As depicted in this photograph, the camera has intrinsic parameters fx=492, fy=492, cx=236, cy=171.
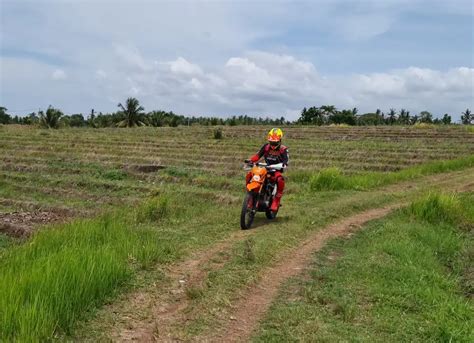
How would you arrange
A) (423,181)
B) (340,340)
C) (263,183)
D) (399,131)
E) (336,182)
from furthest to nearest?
(399,131) < (423,181) < (336,182) < (263,183) < (340,340)

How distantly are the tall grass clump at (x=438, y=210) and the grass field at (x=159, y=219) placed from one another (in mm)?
456

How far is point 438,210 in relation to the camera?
33.1 ft

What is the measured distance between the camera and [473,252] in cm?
802

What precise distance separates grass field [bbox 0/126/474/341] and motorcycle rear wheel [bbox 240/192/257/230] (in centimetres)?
33

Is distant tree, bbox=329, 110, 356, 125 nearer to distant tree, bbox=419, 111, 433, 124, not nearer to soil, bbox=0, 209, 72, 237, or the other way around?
distant tree, bbox=419, 111, 433, 124

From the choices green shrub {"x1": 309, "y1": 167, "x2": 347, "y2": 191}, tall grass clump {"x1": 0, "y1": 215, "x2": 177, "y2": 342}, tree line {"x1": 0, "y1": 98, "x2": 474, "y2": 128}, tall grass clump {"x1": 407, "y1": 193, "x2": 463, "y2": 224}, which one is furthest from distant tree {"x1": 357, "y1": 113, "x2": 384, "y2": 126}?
tall grass clump {"x1": 0, "y1": 215, "x2": 177, "y2": 342}

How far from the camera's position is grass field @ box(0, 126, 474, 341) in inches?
169

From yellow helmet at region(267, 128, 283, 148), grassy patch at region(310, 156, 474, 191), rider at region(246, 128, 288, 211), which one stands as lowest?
grassy patch at region(310, 156, 474, 191)

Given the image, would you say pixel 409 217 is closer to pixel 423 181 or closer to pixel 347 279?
pixel 347 279

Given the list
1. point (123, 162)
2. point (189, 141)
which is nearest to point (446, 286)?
point (123, 162)

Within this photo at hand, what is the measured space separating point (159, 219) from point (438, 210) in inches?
223

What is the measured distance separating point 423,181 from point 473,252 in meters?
7.79

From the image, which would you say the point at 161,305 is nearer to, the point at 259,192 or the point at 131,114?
the point at 259,192

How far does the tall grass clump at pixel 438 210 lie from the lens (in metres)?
10.0
